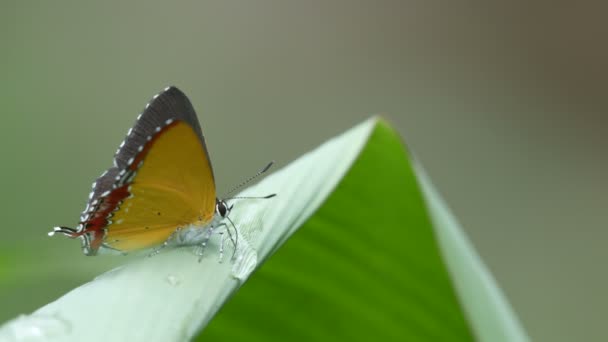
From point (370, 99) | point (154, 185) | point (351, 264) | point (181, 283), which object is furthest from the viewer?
point (370, 99)

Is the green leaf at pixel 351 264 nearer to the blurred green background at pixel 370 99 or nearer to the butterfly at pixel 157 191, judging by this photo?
the butterfly at pixel 157 191

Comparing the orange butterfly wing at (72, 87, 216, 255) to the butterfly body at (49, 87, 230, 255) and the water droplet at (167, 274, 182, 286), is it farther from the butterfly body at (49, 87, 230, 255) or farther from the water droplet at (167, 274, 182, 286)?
the water droplet at (167, 274, 182, 286)

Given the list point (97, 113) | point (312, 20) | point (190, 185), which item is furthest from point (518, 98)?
point (190, 185)

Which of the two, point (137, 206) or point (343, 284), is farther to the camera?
point (137, 206)

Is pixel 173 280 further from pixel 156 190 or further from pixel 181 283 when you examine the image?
pixel 156 190

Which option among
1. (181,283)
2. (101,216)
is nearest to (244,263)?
(181,283)

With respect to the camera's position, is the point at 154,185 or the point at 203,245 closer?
the point at 203,245

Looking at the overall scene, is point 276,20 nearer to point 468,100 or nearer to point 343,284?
point 468,100
